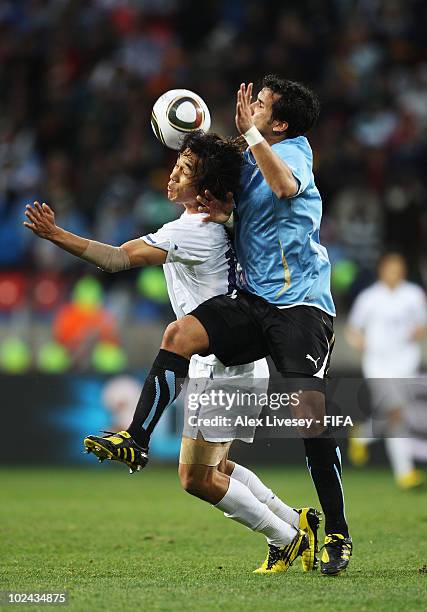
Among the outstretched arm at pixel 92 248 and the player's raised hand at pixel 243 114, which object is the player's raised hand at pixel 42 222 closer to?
the outstretched arm at pixel 92 248

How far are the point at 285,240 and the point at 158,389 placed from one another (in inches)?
38.4

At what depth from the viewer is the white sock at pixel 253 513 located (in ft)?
19.9

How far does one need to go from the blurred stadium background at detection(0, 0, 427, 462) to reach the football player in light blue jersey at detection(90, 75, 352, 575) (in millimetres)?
6657

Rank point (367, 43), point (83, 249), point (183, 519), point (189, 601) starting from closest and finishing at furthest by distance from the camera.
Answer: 1. point (189, 601)
2. point (83, 249)
3. point (183, 519)
4. point (367, 43)

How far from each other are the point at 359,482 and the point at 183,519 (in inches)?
140

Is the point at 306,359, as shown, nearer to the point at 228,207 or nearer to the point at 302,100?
the point at 228,207

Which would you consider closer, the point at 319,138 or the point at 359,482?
the point at 359,482

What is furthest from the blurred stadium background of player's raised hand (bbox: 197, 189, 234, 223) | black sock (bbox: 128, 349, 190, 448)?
black sock (bbox: 128, 349, 190, 448)

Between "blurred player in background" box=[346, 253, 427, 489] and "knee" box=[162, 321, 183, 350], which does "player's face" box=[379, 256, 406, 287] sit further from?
"knee" box=[162, 321, 183, 350]

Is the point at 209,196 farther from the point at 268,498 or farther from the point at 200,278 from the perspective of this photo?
the point at 268,498

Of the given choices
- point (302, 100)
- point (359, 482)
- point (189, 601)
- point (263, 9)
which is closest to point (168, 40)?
point (263, 9)

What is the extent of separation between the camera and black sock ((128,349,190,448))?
5633 mm

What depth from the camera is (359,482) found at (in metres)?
12.0

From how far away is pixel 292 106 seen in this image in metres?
5.94
